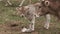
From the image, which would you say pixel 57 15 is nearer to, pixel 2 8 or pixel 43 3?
pixel 43 3

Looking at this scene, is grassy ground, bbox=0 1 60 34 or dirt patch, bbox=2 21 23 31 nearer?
grassy ground, bbox=0 1 60 34

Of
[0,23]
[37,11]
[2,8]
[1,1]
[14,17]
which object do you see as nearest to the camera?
[37,11]

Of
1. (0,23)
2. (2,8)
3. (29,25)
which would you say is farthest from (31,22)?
(2,8)

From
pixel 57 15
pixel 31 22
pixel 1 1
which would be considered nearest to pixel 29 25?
pixel 31 22

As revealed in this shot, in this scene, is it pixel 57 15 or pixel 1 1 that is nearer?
pixel 57 15

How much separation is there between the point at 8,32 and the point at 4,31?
0.17 meters

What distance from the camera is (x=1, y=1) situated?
474 inches

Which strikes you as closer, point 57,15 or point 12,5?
point 57,15

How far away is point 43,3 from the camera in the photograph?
23.1 feet

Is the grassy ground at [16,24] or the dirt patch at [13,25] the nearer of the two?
the grassy ground at [16,24]

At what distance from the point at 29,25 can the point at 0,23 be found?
1191 millimetres

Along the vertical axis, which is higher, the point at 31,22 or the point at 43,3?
the point at 43,3

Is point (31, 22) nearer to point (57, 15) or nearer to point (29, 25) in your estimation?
point (29, 25)

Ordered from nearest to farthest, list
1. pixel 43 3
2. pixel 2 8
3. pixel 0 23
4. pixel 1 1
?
pixel 43 3 → pixel 0 23 → pixel 2 8 → pixel 1 1
